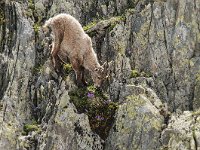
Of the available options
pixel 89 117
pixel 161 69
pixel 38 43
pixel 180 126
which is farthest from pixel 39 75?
pixel 180 126

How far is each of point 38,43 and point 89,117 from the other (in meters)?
5.88

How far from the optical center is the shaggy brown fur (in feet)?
77.4

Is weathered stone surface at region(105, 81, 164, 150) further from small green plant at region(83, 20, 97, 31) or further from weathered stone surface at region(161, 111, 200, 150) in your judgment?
small green plant at region(83, 20, 97, 31)

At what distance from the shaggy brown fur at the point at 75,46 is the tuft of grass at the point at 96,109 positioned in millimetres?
1203

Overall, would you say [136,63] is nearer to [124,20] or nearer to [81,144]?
[124,20]

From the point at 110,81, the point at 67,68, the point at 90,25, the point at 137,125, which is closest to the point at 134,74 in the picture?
the point at 110,81

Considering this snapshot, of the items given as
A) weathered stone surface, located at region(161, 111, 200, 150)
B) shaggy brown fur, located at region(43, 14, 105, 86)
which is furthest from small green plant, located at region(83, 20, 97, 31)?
weathered stone surface, located at region(161, 111, 200, 150)

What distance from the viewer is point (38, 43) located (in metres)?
25.4

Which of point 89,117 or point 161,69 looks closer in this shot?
point 89,117

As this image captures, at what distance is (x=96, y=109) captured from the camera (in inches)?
866

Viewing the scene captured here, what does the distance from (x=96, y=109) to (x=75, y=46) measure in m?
3.65

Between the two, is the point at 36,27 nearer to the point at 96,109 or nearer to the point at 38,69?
the point at 38,69

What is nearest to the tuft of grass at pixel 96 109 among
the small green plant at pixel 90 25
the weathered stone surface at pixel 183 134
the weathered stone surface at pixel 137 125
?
the weathered stone surface at pixel 137 125

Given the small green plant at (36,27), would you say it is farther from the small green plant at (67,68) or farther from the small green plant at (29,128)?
the small green plant at (29,128)
